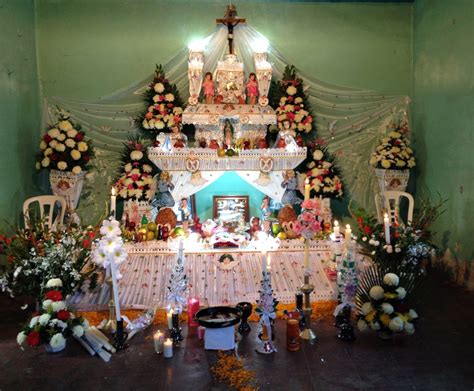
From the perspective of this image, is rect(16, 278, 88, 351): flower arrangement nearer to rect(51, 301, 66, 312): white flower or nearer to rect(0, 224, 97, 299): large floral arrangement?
rect(51, 301, 66, 312): white flower

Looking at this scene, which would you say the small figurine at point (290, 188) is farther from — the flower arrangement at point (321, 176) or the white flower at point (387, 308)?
the white flower at point (387, 308)

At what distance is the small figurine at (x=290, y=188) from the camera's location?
8188 millimetres

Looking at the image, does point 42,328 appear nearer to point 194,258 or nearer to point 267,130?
point 194,258

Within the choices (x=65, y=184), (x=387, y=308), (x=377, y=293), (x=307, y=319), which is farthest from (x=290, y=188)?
(x=65, y=184)

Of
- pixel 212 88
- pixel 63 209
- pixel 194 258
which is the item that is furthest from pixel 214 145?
pixel 63 209

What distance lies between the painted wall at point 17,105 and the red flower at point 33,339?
3.01 metres

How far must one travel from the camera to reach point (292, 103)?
8883 millimetres

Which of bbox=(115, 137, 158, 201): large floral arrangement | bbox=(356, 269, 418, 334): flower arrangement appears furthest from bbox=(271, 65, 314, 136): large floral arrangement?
bbox=(356, 269, 418, 334): flower arrangement

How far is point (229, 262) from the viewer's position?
7117 mm

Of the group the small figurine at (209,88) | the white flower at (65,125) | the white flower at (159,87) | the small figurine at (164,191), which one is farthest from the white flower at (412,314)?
the white flower at (65,125)

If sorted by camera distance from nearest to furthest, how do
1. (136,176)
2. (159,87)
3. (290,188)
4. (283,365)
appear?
1. (283,365)
2. (290,188)
3. (136,176)
4. (159,87)

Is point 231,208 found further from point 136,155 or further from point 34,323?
point 34,323

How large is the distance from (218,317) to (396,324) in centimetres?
184

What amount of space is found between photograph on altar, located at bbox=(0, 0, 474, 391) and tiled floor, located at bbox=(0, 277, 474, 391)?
0.03 meters
